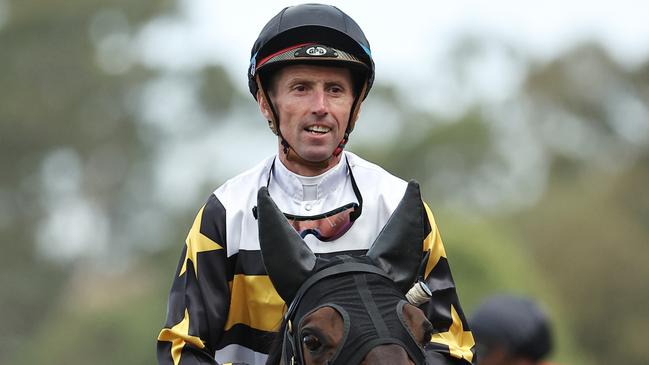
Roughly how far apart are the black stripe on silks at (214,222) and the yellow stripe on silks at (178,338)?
1.18 ft

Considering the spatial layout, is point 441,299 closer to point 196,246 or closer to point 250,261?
point 250,261

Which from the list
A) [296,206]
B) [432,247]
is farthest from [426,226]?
[296,206]

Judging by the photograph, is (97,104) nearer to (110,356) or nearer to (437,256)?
(110,356)

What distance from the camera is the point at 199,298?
5098mm

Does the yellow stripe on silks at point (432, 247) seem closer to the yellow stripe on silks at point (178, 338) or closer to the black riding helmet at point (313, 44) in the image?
the black riding helmet at point (313, 44)

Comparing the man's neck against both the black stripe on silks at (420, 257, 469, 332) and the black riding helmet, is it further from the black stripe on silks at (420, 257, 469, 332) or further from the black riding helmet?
the black stripe on silks at (420, 257, 469, 332)

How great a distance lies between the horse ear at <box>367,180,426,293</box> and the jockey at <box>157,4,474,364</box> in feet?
1.33

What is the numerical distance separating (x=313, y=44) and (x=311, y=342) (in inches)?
55.4

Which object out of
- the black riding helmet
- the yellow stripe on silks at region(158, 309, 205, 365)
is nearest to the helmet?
the black riding helmet

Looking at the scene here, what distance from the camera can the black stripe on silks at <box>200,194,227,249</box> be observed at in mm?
5211

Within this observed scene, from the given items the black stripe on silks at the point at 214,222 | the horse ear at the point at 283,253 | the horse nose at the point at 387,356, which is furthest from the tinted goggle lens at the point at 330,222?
the horse nose at the point at 387,356

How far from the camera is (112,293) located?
137 feet

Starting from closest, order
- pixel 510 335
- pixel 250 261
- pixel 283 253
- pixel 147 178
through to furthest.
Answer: pixel 283 253 → pixel 250 261 → pixel 510 335 → pixel 147 178

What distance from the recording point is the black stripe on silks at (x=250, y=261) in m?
5.17
